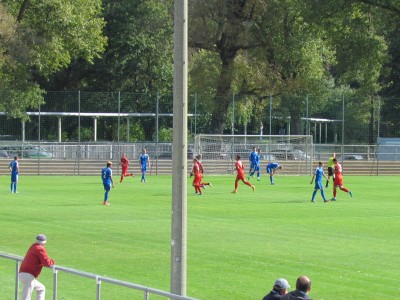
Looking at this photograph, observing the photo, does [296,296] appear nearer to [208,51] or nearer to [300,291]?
[300,291]

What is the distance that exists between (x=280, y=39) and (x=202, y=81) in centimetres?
749

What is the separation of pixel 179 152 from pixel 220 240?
45.1ft

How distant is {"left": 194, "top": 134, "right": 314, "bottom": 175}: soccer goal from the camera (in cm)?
6494

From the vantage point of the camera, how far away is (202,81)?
75500mm

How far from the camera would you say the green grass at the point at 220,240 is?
1856 centimetres

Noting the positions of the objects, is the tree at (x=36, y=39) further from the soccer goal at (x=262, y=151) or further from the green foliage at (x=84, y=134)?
the soccer goal at (x=262, y=151)

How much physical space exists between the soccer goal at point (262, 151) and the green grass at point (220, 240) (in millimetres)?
18887

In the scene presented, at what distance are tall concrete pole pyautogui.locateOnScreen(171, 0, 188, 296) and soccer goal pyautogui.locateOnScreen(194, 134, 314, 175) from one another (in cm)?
5152

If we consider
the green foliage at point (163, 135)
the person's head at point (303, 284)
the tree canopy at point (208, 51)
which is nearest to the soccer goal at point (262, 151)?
the tree canopy at point (208, 51)

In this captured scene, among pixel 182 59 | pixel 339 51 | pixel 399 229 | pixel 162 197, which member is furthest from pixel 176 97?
pixel 162 197

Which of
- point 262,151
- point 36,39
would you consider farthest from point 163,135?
point 36,39

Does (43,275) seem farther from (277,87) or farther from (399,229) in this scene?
(277,87)

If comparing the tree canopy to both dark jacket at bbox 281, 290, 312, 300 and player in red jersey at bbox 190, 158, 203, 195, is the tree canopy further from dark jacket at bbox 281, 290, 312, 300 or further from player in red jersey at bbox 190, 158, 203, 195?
dark jacket at bbox 281, 290, 312, 300

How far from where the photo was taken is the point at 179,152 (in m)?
12.4
